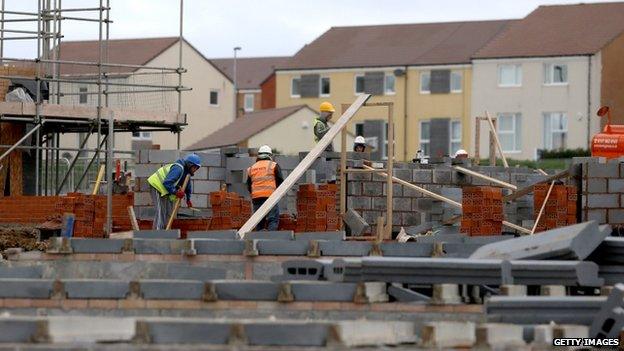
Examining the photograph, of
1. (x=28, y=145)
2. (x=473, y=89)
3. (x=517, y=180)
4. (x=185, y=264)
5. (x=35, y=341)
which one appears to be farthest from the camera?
(x=473, y=89)

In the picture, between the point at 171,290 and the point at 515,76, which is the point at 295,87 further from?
the point at 171,290

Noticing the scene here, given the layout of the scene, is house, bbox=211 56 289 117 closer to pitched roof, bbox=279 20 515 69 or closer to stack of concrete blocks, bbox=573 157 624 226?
pitched roof, bbox=279 20 515 69

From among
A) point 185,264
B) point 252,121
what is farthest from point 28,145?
point 252,121

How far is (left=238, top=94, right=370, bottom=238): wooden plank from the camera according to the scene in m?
23.2

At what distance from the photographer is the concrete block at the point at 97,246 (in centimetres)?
1884

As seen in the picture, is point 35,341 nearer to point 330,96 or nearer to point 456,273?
point 456,273

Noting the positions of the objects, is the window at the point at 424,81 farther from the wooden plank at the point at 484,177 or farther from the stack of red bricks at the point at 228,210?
the stack of red bricks at the point at 228,210

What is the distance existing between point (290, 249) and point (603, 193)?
25.4ft

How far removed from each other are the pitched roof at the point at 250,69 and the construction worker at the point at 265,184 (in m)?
83.8

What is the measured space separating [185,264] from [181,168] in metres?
6.30

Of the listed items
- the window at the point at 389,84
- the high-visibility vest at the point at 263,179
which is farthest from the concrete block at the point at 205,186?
the window at the point at 389,84

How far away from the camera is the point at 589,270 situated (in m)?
15.5

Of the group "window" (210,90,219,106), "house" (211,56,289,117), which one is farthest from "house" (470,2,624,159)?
"house" (211,56,289,117)

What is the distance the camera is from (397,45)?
88062 millimetres
